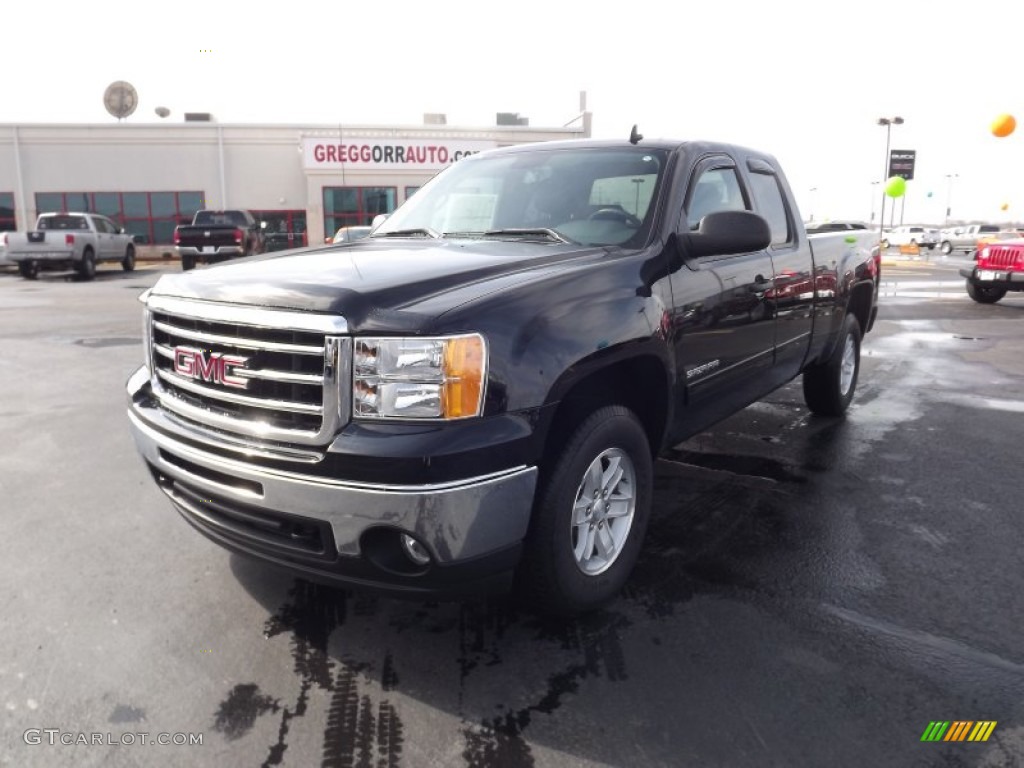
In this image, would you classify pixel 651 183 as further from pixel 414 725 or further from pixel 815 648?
pixel 414 725

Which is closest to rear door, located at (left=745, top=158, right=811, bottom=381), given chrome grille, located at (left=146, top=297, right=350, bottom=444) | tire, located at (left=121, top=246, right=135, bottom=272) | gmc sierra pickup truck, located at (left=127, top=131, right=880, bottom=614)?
gmc sierra pickup truck, located at (left=127, top=131, right=880, bottom=614)

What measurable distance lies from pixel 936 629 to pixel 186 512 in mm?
2937

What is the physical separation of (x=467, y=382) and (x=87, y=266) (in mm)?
22373

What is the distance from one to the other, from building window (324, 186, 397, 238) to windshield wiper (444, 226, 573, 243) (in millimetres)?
31200

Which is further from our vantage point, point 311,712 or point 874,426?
point 874,426

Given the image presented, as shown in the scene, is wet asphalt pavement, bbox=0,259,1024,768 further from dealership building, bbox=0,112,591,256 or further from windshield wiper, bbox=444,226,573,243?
dealership building, bbox=0,112,591,256

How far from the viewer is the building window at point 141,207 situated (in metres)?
33.6

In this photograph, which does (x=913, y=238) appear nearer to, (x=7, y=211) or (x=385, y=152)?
(x=385, y=152)

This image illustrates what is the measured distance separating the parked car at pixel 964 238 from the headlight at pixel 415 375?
52.2 metres

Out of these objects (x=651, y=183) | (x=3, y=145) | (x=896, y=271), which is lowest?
(x=896, y=271)

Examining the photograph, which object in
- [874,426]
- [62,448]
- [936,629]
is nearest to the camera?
[936,629]

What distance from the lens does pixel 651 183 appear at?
369cm

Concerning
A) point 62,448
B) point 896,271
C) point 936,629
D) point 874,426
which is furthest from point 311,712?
point 896,271

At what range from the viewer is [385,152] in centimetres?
3325
